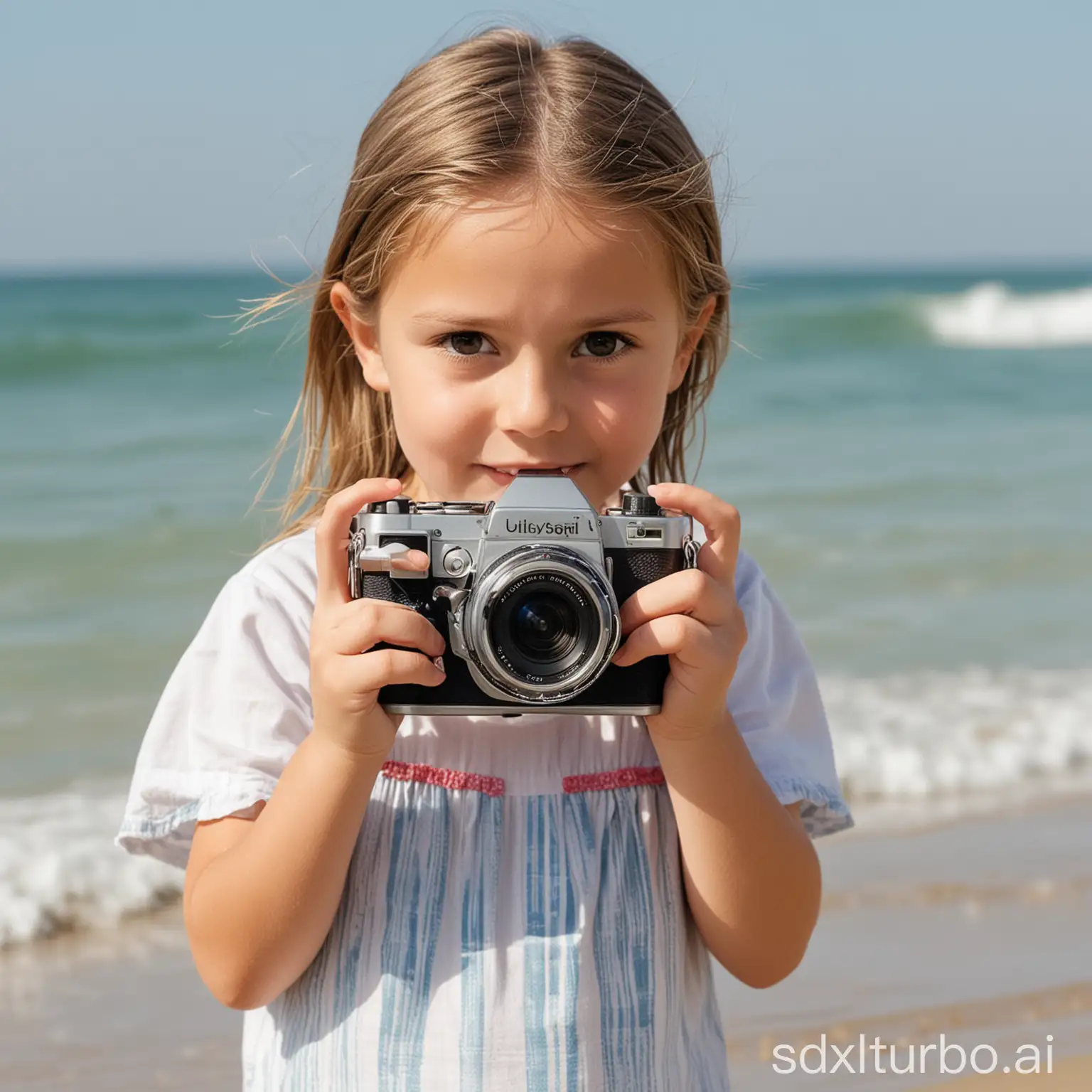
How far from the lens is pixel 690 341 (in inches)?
64.4

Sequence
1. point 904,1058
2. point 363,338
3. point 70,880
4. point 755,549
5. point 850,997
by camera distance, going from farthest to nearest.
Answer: point 755,549 < point 70,880 < point 850,997 < point 904,1058 < point 363,338

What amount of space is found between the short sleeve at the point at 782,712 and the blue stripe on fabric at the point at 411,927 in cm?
33

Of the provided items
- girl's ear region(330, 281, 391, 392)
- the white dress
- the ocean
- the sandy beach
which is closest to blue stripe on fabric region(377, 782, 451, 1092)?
the white dress

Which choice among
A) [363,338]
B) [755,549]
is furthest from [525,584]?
[755,549]

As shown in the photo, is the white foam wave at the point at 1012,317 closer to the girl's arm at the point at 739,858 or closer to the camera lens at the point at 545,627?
the girl's arm at the point at 739,858

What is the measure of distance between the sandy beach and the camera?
1251 mm

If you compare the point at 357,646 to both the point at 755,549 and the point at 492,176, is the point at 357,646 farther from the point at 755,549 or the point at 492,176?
the point at 755,549

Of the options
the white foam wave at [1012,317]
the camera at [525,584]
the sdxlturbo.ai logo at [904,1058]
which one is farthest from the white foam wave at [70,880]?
the white foam wave at [1012,317]

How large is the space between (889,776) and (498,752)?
231cm

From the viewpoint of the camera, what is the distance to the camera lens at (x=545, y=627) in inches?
50.1

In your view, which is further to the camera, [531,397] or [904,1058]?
[904,1058]

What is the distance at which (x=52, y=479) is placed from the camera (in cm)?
689

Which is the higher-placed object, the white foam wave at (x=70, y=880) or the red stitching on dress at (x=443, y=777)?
the white foam wave at (x=70, y=880)

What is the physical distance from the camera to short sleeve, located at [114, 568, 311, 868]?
145 centimetres
